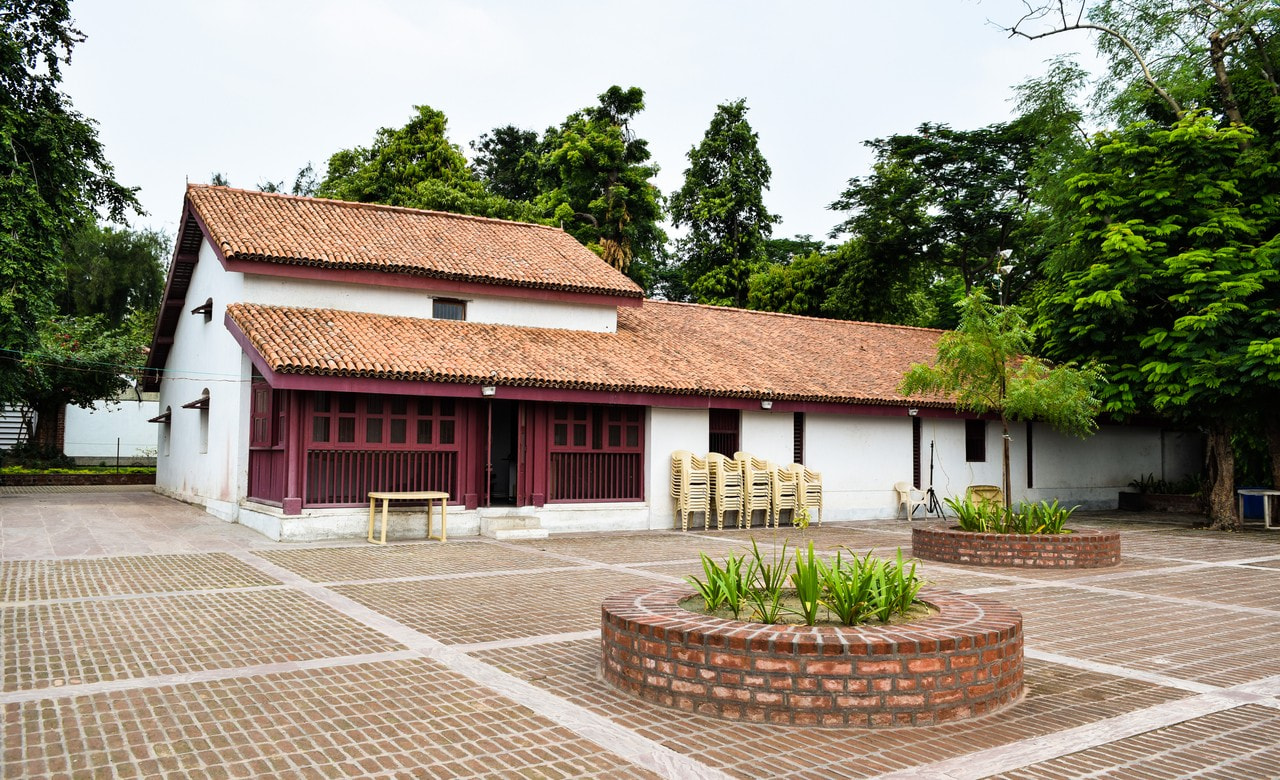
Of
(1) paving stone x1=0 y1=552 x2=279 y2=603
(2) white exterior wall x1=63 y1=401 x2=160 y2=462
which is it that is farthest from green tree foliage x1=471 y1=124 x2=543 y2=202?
(1) paving stone x1=0 y1=552 x2=279 y2=603

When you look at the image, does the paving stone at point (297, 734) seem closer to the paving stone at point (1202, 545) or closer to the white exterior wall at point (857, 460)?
the paving stone at point (1202, 545)

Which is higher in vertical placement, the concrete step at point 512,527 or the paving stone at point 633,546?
the concrete step at point 512,527

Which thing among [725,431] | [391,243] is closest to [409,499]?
[391,243]

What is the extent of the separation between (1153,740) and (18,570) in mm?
11433

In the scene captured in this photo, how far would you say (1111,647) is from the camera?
287 inches

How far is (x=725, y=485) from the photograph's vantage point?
17.4m

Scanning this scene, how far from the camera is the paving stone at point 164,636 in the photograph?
619 centimetres

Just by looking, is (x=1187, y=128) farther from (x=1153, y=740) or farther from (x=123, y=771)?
(x=123, y=771)

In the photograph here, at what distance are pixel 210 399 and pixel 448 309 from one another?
5.28m

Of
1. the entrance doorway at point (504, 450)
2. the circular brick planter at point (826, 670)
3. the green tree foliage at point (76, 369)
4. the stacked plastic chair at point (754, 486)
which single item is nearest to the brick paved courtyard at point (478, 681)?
the circular brick planter at point (826, 670)

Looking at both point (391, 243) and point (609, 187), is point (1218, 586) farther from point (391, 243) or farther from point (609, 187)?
point (609, 187)

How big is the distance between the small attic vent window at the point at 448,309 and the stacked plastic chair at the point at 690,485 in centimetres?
516

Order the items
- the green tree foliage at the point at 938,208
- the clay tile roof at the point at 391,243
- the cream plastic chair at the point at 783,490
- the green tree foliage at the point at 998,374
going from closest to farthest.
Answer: the green tree foliage at the point at 998,374
the clay tile roof at the point at 391,243
the cream plastic chair at the point at 783,490
the green tree foliage at the point at 938,208

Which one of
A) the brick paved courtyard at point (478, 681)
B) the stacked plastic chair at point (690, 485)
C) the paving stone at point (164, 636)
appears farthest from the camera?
the stacked plastic chair at point (690, 485)
